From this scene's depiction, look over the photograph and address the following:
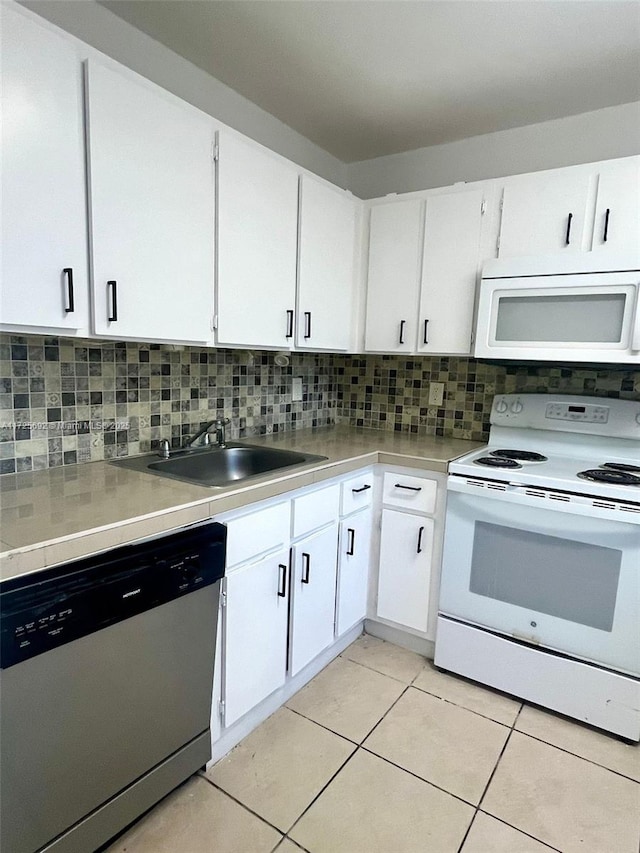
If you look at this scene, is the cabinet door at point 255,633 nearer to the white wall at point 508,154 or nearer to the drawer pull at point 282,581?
the drawer pull at point 282,581

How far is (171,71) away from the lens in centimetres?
182

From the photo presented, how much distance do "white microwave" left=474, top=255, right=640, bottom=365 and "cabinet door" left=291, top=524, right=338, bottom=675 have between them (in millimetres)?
1056

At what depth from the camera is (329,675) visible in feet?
6.66

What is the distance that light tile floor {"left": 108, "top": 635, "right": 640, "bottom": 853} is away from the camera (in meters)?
1.33

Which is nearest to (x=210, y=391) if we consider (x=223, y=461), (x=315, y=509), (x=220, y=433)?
(x=220, y=433)

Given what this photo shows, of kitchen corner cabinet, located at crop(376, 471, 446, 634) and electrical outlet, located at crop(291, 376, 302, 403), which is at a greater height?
electrical outlet, located at crop(291, 376, 302, 403)

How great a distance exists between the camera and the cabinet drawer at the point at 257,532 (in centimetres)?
147

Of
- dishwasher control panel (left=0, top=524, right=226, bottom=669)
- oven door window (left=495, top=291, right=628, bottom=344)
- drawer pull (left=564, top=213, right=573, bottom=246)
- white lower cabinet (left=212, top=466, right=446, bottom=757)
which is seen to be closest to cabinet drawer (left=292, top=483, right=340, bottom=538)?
white lower cabinet (left=212, top=466, right=446, bottom=757)

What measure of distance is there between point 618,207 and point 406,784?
2176mm

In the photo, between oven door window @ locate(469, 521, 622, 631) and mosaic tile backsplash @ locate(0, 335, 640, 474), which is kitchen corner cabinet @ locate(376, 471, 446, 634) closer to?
oven door window @ locate(469, 521, 622, 631)

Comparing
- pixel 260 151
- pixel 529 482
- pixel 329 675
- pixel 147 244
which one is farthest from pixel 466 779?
pixel 260 151

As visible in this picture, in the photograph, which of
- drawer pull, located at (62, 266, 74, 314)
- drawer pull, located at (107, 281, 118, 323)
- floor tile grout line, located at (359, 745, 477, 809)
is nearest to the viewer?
drawer pull, located at (62, 266, 74, 314)

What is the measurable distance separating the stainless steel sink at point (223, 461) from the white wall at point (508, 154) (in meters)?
1.67

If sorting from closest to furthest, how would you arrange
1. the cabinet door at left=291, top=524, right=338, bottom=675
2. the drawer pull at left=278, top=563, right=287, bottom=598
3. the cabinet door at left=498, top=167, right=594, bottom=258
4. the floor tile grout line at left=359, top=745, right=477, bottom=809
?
the floor tile grout line at left=359, top=745, right=477, bottom=809, the drawer pull at left=278, top=563, right=287, bottom=598, the cabinet door at left=291, top=524, right=338, bottom=675, the cabinet door at left=498, top=167, right=594, bottom=258
